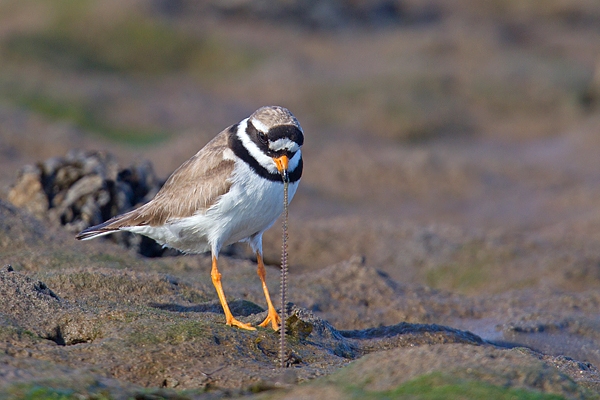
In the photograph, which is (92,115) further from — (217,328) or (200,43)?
(217,328)

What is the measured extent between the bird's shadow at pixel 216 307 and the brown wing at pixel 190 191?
2.31ft

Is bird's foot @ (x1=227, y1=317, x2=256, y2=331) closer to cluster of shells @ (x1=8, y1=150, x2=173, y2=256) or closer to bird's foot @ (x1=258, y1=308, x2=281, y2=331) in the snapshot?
bird's foot @ (x1=258, y1=308, x2=281, y2=331)

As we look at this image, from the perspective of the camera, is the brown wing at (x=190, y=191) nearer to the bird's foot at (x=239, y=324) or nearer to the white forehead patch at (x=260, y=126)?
the white forehead patch at (x=260, y=126)

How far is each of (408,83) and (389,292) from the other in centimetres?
1361

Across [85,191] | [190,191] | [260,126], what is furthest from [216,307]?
[85,191]

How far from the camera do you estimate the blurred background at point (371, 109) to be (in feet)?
38.1

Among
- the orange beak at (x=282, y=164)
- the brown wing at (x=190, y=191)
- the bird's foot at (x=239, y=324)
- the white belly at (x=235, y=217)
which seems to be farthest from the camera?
the brown wing at (x=190, y=191)

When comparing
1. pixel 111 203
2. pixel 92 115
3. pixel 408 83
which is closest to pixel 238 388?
pixel 111 203

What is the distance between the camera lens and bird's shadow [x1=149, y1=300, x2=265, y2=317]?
6658 mm

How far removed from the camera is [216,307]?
6.94 m

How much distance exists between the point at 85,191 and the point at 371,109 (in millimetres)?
11933

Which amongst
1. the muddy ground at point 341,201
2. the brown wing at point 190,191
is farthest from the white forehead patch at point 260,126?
the muddy ground at point 341,201

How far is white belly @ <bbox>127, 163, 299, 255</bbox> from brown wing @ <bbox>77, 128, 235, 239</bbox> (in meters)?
0.07

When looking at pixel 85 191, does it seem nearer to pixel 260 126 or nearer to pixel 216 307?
pixel 216 307
